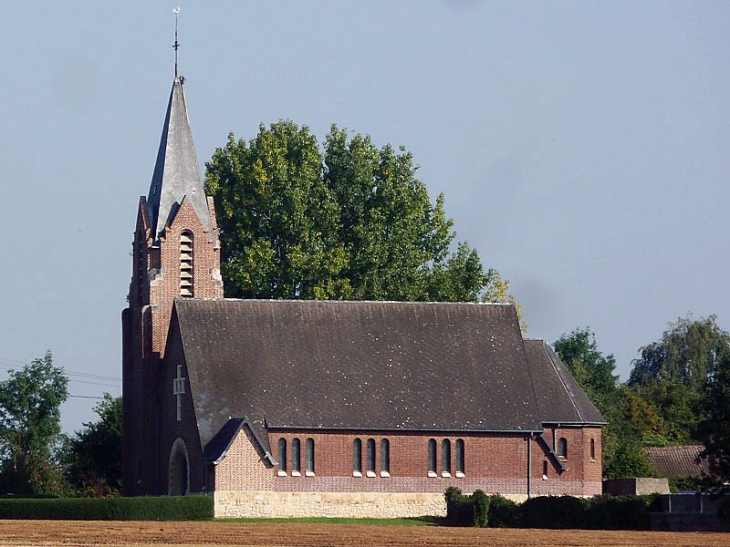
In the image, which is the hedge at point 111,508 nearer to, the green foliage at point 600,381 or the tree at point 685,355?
the green foliage at point 600,381

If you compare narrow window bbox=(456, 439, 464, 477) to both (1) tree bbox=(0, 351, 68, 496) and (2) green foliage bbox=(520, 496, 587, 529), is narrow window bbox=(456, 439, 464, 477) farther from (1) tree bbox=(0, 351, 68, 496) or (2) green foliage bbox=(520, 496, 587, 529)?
(1) tree bbox=(0, 351, 68, 496)

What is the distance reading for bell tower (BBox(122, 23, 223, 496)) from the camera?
219 ft

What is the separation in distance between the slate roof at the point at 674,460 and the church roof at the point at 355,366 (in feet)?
88.6

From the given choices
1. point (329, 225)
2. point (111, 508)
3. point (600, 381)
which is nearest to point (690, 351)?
point (600, 381)

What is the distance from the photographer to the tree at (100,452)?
247ft

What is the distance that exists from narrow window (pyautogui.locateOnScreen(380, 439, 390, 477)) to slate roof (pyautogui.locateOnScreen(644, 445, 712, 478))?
3073 cm

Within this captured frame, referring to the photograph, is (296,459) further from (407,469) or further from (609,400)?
(609,400)

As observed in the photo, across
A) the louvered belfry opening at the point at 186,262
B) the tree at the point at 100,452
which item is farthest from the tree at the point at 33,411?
the louvered belfry opening at the point at 186,262

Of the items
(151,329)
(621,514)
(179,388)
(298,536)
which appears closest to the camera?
(298,536)

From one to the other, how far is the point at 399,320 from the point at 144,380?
36.0 ft

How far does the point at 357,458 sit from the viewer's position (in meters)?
64.2

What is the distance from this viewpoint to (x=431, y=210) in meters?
84.6

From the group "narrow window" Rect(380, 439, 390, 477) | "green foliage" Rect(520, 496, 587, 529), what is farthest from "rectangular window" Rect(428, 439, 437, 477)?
"green foliage" Rect(520, 496, 587, 529)

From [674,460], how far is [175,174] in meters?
38.7
